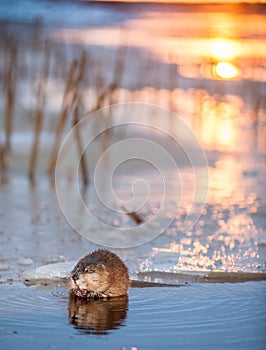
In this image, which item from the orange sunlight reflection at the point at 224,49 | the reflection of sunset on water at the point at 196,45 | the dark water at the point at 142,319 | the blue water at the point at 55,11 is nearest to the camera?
the dark water at the point at 142,319

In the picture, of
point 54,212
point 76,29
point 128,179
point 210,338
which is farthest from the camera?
point 76,29

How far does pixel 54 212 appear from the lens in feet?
27.9

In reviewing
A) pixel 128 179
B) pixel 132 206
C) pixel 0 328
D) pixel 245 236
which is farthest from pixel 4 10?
pixel 0 328

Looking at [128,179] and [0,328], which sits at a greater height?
[128,179]

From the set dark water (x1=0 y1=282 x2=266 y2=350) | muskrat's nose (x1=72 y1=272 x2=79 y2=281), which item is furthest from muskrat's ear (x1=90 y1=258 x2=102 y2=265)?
dark water (x1=0 y1=282 x2=266 y2=350)

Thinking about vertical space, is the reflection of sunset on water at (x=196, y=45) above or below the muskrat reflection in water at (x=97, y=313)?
above

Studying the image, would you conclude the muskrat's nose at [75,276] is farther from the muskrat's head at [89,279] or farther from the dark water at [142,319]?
the dark water at [142,319]

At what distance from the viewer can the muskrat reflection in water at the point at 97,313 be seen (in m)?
4.60

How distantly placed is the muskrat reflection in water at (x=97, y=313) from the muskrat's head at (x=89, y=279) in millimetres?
52

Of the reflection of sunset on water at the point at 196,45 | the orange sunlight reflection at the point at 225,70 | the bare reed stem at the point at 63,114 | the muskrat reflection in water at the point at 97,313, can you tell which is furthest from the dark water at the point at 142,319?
the orange sunlight reflection at the point at 225,70

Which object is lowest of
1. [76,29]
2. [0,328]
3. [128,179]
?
[0,328]

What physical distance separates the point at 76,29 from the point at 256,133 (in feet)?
13.7

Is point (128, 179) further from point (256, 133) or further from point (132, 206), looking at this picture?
point (256, 133)

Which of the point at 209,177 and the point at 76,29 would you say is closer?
the point at 209,177
